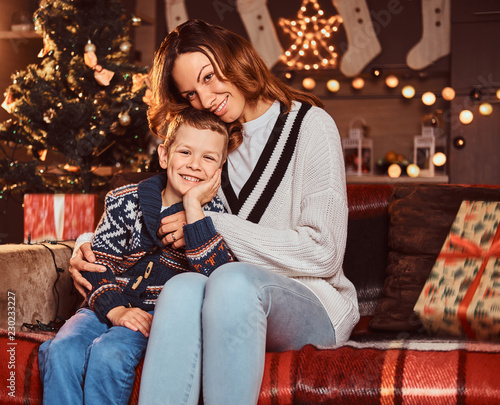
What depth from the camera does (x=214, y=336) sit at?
37.3 inches

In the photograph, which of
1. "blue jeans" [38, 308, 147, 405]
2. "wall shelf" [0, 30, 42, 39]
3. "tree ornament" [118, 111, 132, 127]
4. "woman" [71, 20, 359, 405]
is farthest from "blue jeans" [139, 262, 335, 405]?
"wall shelf" [0, 30, 42, 39]

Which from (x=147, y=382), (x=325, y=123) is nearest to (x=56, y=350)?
(x=147, y=382)

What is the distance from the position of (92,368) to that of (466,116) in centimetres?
320

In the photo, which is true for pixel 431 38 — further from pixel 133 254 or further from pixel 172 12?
pixel 133 254

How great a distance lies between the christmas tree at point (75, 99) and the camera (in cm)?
258

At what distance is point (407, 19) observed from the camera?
3.79 metres

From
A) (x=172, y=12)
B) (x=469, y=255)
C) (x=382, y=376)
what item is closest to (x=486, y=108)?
(x=172, y=12)

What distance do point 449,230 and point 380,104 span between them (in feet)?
9.07

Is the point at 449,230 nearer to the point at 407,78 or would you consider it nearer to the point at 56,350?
the point at 56,350

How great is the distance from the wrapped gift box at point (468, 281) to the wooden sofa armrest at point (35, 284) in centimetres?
93

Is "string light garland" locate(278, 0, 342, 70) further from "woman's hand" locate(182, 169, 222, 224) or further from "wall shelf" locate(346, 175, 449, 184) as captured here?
"woman's hand" locate(182, 169, 222, 224)

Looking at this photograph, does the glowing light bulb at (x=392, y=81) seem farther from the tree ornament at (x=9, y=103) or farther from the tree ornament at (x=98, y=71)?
the tree ornament at (x=9, y=103)

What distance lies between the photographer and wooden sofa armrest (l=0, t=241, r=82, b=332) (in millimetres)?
1366

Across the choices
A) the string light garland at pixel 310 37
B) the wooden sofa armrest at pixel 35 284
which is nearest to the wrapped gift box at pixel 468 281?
the wooden sofa armrest at pixel 35 284
